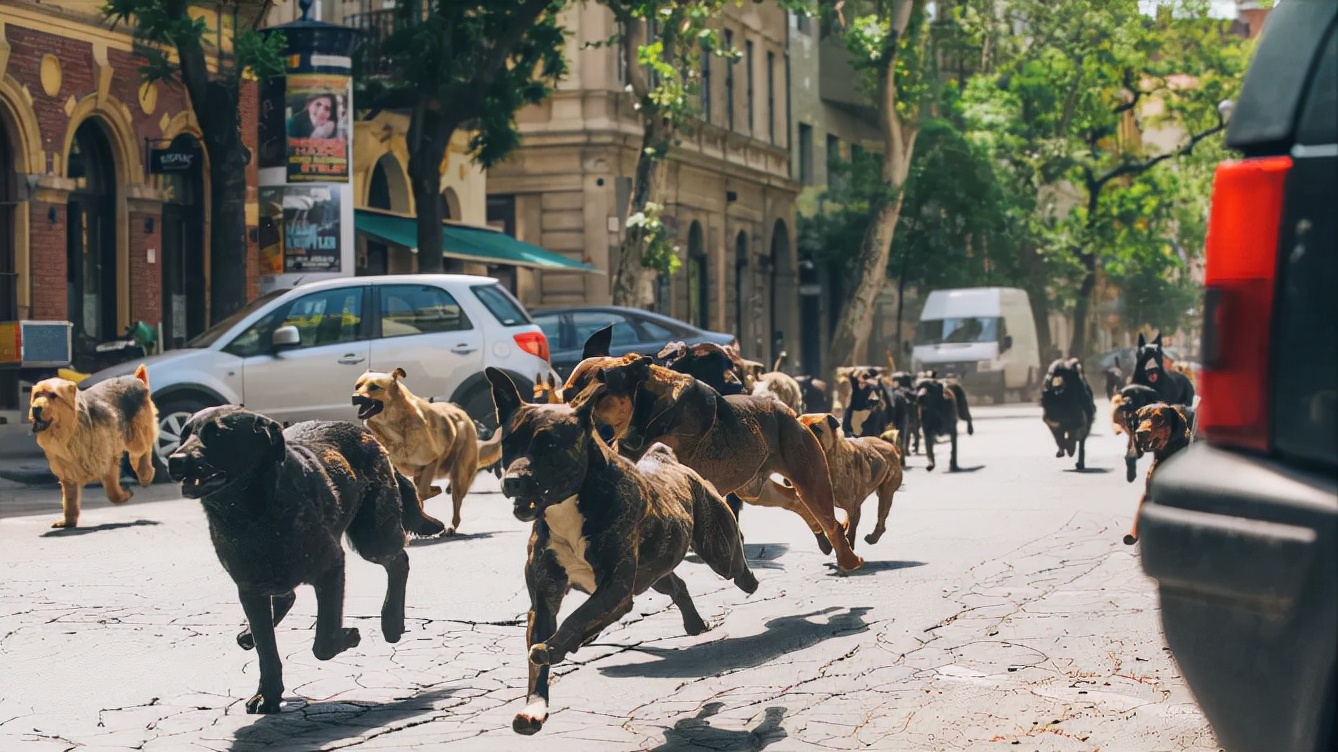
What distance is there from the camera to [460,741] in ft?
20.6

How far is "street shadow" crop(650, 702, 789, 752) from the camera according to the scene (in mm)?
6105

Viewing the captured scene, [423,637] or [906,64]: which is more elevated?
[906,64]

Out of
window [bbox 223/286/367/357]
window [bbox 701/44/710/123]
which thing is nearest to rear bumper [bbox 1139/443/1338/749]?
window [bbox 223/286/367/357]

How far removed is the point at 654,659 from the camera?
7824 mm

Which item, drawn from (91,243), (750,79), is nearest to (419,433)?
(91,243)

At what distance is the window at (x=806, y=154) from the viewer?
55438mm

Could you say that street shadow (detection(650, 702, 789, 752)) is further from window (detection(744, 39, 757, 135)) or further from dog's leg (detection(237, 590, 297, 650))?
window (detection(744, 39, 757, 135))

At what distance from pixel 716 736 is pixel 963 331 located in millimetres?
40775

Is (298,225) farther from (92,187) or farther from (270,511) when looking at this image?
(270,511)

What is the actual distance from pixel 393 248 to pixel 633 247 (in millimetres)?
4202

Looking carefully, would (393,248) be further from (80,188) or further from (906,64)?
(906,64)

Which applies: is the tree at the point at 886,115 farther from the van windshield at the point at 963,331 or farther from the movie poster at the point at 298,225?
the movie poster at the point at 298,225

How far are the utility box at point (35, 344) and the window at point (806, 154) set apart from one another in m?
34.6

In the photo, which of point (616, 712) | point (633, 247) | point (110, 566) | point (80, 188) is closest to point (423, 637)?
point (616, 712)
